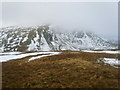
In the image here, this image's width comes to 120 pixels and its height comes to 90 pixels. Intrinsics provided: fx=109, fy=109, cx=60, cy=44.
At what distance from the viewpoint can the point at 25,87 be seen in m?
10.9

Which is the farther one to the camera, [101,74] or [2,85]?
[101,74]

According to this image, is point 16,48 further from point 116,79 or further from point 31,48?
point 116,79

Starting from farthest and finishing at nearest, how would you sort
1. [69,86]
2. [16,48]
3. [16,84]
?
[16,48] → [16,84] → [69,86]

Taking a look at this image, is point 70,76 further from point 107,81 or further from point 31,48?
point 31,48

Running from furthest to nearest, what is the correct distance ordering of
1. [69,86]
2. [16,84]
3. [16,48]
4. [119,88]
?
[16,48] → [16,84] → [69,86] → [119,88]

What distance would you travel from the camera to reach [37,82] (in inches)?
472

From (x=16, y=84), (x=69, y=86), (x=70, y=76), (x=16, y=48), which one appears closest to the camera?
(x=69, y=86)

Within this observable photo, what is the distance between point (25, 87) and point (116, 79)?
963cm

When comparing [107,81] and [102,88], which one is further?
[107,81]

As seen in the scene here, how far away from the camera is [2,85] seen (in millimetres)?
11695

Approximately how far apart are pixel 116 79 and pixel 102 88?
295 centimetres

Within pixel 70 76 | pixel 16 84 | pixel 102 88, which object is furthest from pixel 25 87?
pixel 102 88

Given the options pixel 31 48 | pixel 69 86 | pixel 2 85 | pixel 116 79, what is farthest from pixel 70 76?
pixel 31 48

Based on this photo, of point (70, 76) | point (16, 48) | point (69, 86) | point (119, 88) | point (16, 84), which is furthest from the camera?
point (16, 48)
